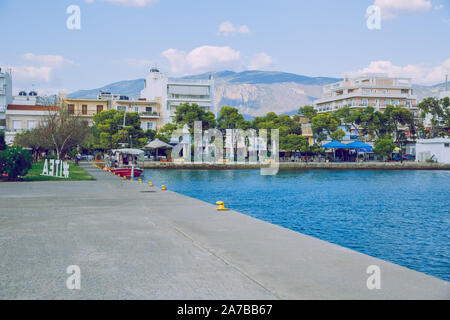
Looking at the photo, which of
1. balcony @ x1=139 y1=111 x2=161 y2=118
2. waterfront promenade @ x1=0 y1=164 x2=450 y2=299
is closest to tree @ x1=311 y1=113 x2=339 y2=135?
balcony @ x1=139 y1=111 x2=161 y2=118

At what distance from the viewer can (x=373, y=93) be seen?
100688mm

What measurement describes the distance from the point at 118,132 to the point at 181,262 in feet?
210

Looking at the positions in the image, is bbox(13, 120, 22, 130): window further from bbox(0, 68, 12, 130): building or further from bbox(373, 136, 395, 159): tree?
bbox(373, 136, 395, 159): tree

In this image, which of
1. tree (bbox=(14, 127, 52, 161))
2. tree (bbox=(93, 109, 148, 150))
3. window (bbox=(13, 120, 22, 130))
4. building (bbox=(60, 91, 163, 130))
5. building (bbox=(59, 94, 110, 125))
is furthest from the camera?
building (bbox=(60, 91, 163, 130))

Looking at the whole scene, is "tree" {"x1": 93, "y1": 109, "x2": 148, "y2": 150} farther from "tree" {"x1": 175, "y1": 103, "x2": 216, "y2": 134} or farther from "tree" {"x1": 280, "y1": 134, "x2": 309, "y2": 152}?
"tree" {"x1": 280, "y1": 134, "x2": 309, "y2": 152}

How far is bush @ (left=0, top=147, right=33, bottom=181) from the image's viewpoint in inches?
1119

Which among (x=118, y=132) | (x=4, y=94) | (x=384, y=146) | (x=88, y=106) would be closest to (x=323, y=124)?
(x=384, y=146)

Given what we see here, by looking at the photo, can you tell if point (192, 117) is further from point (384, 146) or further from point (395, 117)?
point (395, 117)

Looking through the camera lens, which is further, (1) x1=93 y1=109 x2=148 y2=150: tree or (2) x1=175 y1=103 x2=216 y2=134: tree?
(2) x1=175 y1=103 x2=216 y2=134: tree

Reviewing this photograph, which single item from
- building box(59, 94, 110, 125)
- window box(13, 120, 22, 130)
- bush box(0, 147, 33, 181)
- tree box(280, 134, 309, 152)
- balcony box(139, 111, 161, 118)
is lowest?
bush box(0, 147, 33, 181)

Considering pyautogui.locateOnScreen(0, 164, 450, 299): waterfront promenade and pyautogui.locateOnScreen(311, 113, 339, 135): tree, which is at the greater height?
pyautogui.locateOnScreen(311, 113, 339, 135): tree

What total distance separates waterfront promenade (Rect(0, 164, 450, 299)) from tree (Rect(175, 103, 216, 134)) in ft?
189

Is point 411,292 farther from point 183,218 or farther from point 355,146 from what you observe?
point 355,146

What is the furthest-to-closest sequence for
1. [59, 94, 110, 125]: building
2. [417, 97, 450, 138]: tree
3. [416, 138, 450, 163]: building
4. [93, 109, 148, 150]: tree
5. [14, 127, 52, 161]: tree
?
[59, 94, 110, 125]: building → [417, 97, 450, 138]: tree → [416, 138, 450, 163]: building → [93, 109, 148, 150]: tree → [14, 127, 52, 161]: tree
